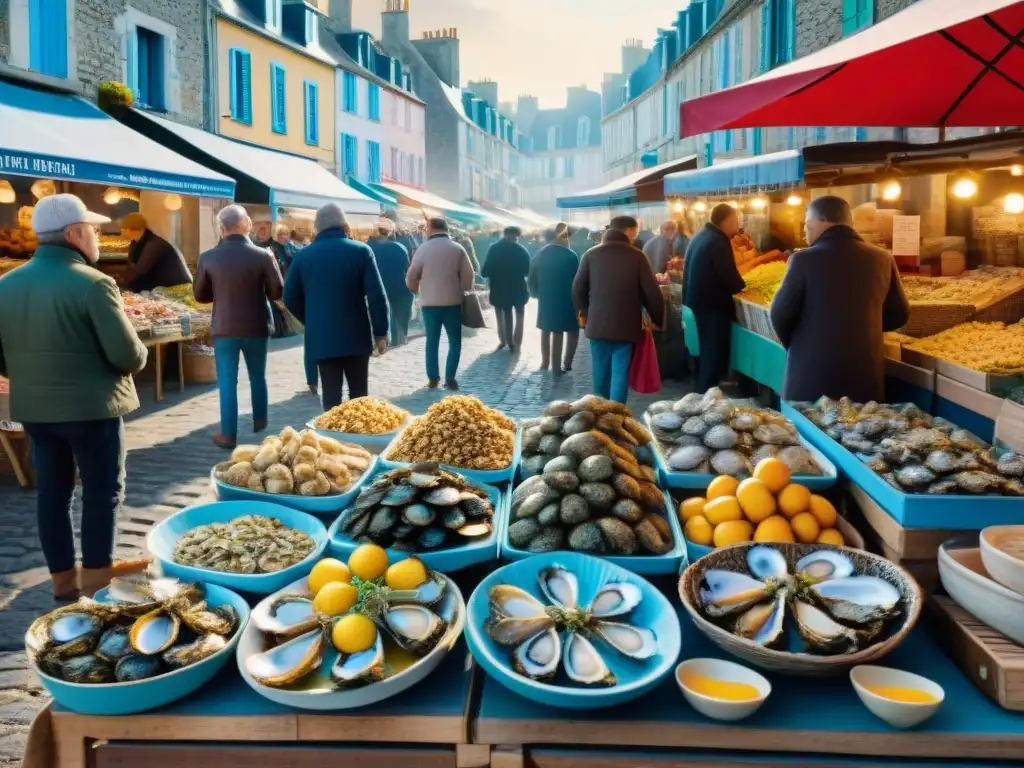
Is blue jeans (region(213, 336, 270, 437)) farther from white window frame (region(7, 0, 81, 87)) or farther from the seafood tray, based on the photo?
white window frame (region(7, 0, 81, 87))

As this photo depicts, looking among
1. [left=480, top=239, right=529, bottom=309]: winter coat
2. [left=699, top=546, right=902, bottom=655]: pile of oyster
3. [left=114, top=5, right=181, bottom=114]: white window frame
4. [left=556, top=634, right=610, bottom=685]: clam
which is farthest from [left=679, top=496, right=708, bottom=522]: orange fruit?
[left=114, top=5, right=181, bottom=114]: white window frame

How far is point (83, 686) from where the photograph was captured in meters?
2.18

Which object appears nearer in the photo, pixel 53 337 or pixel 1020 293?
pixel 53 337

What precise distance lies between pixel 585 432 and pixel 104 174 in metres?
8.84

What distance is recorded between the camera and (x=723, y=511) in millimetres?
3021

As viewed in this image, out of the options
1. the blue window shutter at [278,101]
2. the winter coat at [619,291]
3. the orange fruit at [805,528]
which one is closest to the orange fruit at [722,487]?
the orange fruit at [805,528]

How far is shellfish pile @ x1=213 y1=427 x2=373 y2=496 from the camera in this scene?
11.6 ft

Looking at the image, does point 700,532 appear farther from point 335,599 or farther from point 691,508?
point 335,599

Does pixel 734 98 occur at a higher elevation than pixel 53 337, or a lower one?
higher

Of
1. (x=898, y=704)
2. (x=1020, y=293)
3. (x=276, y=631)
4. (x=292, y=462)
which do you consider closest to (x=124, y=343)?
(x=292, y=462)

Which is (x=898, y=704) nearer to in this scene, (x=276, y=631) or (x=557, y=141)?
(x=276, y=631)

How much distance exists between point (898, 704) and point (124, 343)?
11.7 ft

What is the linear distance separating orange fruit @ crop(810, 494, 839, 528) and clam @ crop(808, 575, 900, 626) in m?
0.49

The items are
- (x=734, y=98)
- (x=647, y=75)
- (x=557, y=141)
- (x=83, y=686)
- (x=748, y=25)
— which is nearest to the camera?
(x=83, y=686)
